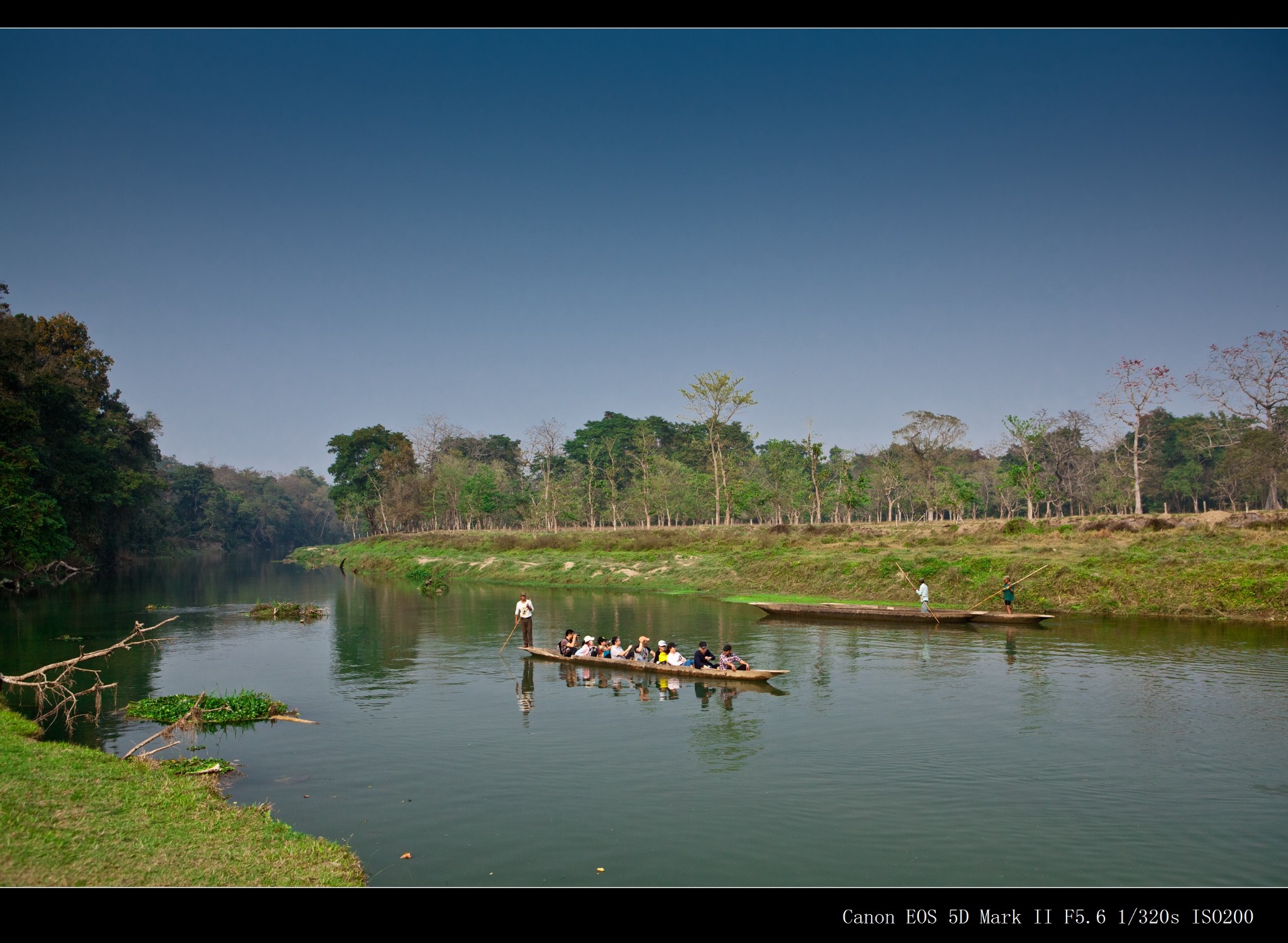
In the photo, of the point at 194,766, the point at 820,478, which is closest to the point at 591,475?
the point at 820,478

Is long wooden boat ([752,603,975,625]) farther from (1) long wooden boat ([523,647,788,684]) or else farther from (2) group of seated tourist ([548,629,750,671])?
(1) long wooden boat ([523,647,788,684])

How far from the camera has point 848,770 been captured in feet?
50.9

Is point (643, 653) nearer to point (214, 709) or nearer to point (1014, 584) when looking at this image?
point (214, 709)

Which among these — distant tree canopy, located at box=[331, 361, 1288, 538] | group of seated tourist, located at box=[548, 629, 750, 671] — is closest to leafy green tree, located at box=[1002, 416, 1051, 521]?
distant tree canopy, located at box=[331, 361, 1288, 538]

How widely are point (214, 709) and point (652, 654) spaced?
1225cm

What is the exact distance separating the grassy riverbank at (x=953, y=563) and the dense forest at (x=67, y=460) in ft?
74.5

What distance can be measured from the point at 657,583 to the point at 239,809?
39.2 meters

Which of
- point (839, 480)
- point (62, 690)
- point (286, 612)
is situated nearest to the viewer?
point (62, 690)

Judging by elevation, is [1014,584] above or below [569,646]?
above

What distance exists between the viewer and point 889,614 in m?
34.4

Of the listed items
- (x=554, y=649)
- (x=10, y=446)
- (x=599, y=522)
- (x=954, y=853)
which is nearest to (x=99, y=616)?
(x=10, y=446)

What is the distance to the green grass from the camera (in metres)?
18.9

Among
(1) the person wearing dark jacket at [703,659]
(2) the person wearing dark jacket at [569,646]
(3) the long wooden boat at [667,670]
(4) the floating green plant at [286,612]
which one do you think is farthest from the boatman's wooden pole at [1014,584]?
(4) the floating green plant at [286,612]
